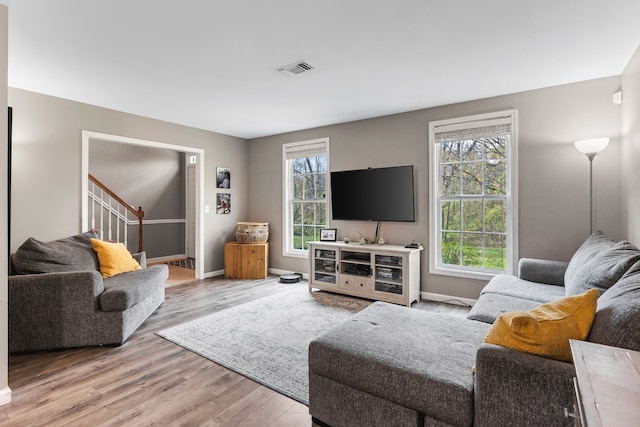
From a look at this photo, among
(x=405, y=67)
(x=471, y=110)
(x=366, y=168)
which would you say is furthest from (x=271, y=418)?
(x=471, y=110)

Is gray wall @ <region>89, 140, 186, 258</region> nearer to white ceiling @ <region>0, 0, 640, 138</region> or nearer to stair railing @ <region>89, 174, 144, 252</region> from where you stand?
stair railing @ <region>89, 174, 144, 252</region>

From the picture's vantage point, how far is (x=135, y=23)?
2.16 metres

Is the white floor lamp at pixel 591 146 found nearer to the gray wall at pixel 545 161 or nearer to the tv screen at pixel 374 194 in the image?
the gray wall at pixel 545 161

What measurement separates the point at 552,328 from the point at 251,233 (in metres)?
4.48

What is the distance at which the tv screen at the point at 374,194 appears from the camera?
413 cm

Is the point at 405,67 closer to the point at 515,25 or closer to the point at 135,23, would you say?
the point at 515,25

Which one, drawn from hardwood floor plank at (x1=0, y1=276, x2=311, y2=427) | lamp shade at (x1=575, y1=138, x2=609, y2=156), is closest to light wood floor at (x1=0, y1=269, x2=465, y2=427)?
hardwood floor plank at (x1=0, y1=276, x2=311, y2=427)

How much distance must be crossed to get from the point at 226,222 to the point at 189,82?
2.76m

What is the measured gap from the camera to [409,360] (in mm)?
1505

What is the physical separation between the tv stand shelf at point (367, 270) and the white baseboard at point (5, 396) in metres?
3.07

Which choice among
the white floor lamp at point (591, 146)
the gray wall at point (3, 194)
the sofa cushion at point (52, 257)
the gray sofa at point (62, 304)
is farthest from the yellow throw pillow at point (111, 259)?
the white floor lamp at point (591, 146)

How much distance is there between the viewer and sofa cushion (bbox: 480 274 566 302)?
2.46 metres

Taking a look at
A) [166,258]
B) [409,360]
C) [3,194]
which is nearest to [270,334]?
[409,360]

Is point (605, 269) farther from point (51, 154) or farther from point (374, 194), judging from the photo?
point (51, 154)
